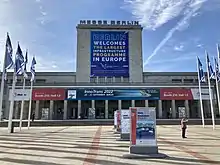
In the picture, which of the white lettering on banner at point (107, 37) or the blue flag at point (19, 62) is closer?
the blue flag at point (19, 62)

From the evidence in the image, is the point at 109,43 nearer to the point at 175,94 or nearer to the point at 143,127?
the point at 175,94

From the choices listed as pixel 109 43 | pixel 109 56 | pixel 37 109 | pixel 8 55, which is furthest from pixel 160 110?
pixel 8 55

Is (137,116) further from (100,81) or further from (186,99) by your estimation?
(100,81)

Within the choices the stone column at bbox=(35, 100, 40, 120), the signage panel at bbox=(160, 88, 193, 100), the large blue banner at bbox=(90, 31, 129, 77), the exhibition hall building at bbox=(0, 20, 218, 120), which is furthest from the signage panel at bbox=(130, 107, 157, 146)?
the stone column at bbox=(35, 100, 40, 120)

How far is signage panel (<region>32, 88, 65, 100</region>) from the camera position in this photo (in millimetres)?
51969

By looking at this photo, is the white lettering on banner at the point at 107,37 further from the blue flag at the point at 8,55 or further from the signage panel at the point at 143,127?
the signage panel at the point at 143,127

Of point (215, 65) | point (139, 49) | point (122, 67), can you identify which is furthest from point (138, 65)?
point (215, 65)

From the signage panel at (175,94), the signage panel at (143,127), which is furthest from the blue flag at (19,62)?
the signage panel at (175,94)

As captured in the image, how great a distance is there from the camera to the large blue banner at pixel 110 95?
51938mm

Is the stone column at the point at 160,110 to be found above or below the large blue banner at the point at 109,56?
below

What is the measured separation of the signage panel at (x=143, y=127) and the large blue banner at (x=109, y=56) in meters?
37.6

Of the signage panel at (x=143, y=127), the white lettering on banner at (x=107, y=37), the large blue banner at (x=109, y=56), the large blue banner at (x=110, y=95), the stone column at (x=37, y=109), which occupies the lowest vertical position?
the signage panel at (x=143, y=127)

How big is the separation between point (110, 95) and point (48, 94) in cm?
1234

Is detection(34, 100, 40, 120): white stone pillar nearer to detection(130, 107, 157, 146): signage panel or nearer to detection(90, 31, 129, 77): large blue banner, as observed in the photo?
detection(90, 31, 129, 77): large blue banner
